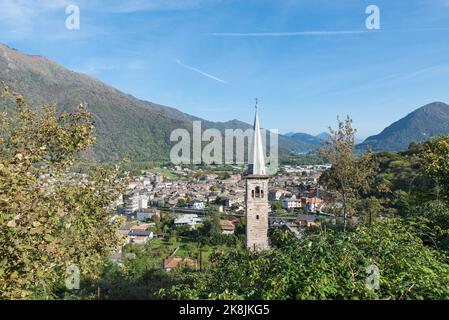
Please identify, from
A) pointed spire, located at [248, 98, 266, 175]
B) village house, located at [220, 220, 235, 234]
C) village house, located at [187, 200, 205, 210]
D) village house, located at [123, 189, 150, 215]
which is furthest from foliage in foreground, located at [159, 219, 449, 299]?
village house, located at [123, 189, 150, 215]

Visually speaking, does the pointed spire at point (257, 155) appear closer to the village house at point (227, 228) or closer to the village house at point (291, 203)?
the village house at point (227, 228)

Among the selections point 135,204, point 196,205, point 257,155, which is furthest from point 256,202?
point 135,204

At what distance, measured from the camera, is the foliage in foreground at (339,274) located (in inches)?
168

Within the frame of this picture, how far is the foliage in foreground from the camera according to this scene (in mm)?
4270

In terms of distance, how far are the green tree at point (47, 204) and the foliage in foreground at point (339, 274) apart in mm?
2328

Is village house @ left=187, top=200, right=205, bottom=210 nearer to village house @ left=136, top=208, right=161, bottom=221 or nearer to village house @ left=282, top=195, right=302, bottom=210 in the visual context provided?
village house @ left=136, top=208, right=161, bottom=221

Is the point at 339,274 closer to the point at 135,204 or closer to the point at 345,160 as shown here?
the point at 345,160

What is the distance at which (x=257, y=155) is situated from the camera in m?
20.5

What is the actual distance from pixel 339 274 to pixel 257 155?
51.8 feet

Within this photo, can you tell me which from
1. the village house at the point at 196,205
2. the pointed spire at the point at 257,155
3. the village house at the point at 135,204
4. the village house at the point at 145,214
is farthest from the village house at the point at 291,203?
the pointed spire at the point at 257,155

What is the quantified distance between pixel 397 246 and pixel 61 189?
23.2ft

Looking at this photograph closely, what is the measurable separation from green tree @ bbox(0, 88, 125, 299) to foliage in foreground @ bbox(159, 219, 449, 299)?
233cm

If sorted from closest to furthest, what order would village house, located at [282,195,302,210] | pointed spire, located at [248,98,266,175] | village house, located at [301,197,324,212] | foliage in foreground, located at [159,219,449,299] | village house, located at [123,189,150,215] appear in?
1. foliage in foreground, located at [159,219,449,299]
2. pointed spire, located at [248,98,266,175]
3. village house, located at [301,197,324,212]
4. village house, located at [282,195,302,210]
5. village house, located at [123,189,150,215]
